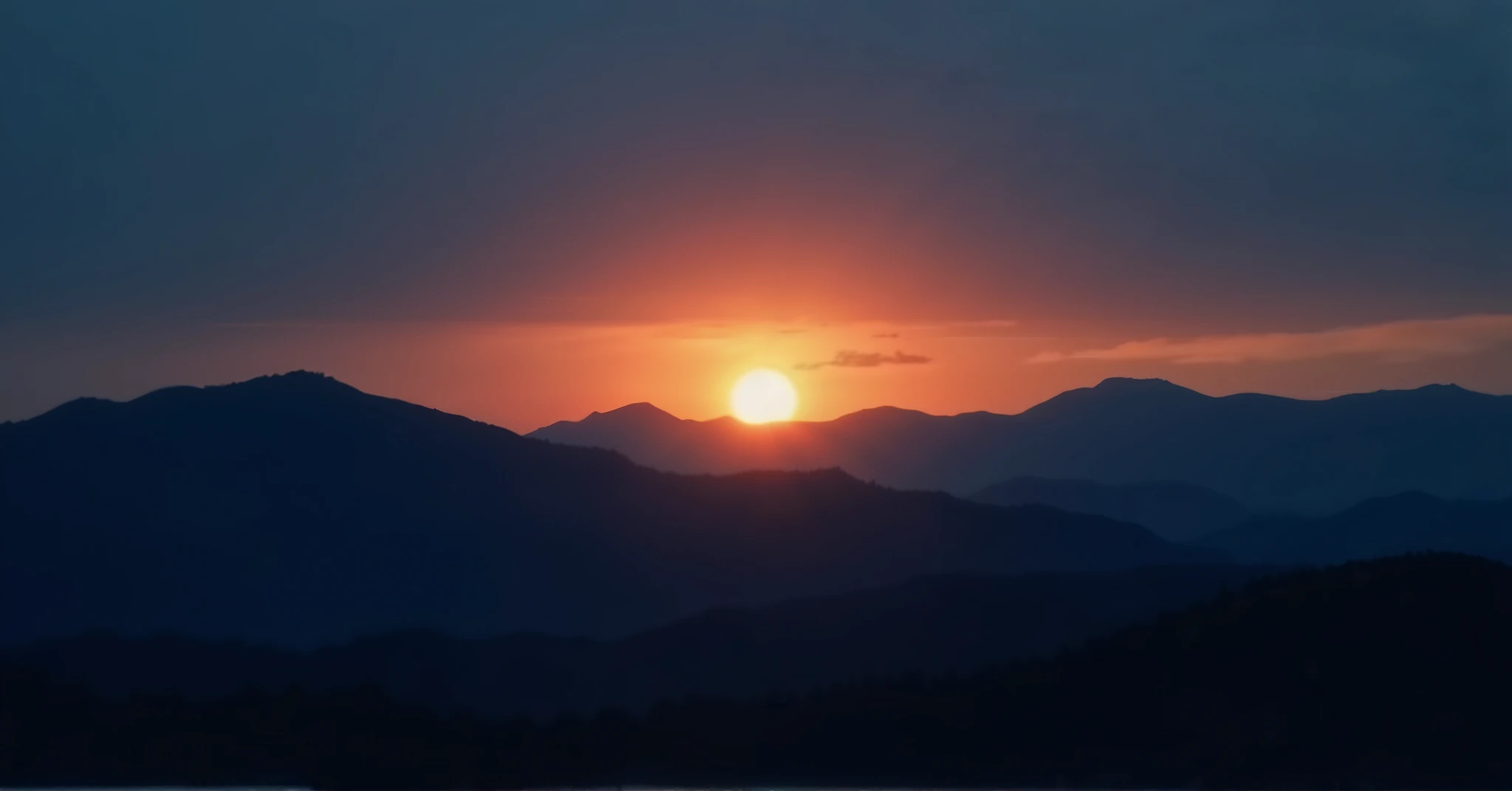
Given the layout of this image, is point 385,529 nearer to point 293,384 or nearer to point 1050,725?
point 293,384

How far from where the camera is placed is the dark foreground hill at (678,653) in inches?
4250

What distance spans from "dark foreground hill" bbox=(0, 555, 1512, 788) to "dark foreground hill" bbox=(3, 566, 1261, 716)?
1241 cm

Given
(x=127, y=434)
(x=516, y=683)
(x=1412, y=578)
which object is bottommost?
(x=516, y=683)

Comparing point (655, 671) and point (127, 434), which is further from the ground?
point (127, 434)

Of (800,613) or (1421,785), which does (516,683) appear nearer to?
(800,613)

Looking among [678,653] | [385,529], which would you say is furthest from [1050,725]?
[385,529]

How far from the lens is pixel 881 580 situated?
163 m

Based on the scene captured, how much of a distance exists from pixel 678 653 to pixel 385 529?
176ft

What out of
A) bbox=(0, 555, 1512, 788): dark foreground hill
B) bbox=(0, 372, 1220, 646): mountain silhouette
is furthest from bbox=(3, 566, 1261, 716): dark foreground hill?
bbox=(0, 372, 1220, 646): mountain silhouette

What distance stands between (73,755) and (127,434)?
265 feet

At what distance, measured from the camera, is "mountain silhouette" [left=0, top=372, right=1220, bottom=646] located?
14300 centimetres

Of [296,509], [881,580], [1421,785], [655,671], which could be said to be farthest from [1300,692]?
[296,509]

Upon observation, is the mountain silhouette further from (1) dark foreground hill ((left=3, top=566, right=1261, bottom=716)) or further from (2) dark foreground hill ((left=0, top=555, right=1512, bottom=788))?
(2) dark foreground hill ((left=0, top=555, right=1512, bottom=788))

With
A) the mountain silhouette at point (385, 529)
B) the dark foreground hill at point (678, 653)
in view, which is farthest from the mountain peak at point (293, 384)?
the dark foreground hill at point (678, 653)
